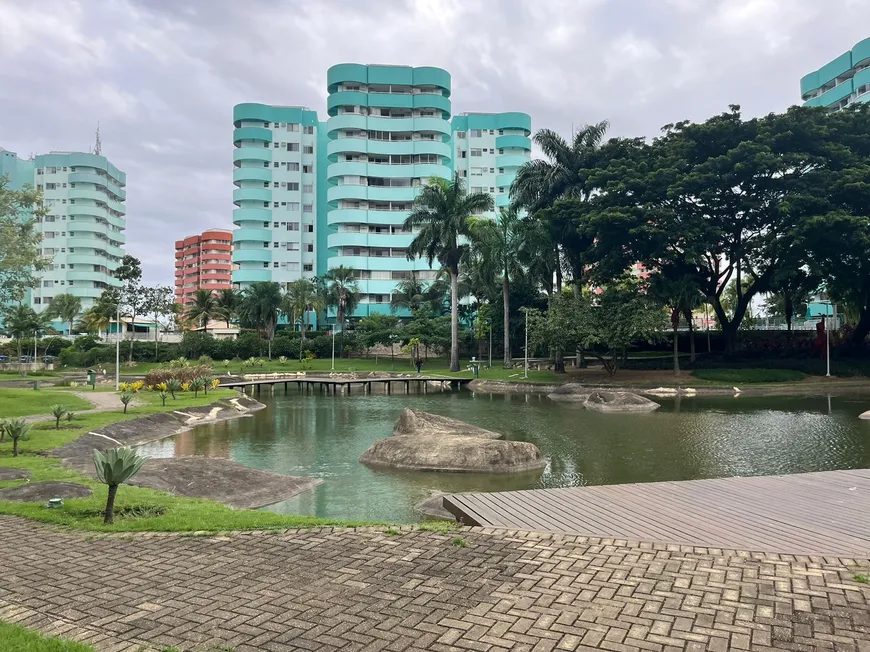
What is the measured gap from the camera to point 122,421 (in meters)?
22.5

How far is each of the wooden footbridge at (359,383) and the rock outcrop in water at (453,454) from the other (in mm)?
30404

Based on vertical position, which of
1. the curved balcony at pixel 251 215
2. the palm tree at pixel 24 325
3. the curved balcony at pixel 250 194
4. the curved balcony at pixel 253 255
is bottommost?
the palm tree at pixel 24 325

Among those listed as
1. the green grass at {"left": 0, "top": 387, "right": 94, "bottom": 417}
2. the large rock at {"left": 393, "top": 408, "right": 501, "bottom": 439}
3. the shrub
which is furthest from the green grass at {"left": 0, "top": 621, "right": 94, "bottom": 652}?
the shrub

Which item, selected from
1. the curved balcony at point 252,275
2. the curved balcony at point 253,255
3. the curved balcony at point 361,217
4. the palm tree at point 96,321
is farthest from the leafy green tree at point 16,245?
the curved balcony at point 253,255

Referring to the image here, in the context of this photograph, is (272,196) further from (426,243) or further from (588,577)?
(588,577)

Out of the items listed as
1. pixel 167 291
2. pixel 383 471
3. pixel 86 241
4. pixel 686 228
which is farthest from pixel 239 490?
pixel 86 241

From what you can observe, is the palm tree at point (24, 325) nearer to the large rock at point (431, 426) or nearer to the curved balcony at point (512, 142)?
the large rock at point (431, 426)

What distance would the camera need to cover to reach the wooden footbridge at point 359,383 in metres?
49.1

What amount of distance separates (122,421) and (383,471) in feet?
38.9

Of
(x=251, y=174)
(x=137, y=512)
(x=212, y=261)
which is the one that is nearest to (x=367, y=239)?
(x=251, y=174)

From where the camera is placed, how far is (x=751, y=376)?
143ft

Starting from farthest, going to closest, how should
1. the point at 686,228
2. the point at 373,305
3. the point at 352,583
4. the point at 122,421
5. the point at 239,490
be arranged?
the point at 373,305
the point at 686,228
the point at 122,421
the point at 239,490
the point at 352,583

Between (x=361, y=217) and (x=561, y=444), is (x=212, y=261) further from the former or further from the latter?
(x=561, y=444)

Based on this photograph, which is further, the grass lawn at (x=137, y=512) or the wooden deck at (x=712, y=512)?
the grass lawn at (x=137, y=512)
